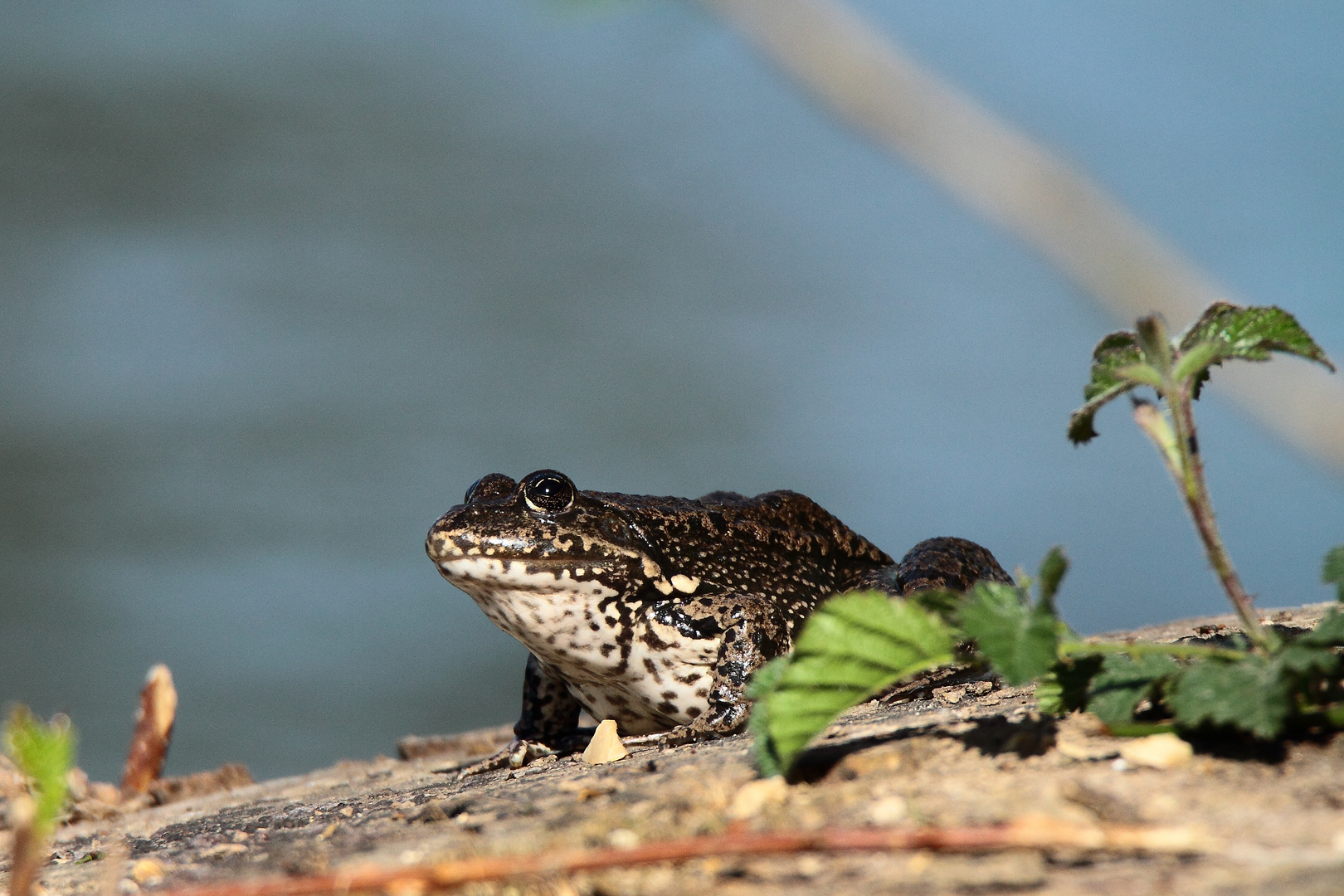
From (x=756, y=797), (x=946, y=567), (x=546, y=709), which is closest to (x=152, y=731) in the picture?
(x=546, y=709)

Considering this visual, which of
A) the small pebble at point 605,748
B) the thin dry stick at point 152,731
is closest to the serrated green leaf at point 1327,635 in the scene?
the small pebble at point 605,748

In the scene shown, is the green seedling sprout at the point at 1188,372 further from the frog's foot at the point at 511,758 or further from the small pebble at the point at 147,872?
the frog's foot at the point at 511,758

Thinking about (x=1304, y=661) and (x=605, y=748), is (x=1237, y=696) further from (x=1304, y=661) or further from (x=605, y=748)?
(x=605, y=748)

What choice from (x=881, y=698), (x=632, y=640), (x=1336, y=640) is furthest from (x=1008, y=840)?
(x=632, y=640)

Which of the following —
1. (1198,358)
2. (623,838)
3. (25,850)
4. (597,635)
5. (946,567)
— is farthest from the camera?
(946,567)

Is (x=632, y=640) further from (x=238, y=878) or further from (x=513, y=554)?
(x=238, y=878)

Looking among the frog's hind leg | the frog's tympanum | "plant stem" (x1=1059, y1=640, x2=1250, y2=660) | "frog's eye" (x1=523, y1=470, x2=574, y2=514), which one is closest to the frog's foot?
the frog's tympanum

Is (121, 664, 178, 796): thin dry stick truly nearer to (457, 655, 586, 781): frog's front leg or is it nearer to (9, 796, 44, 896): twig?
(457, 655, 586, 781): frog's front leg
